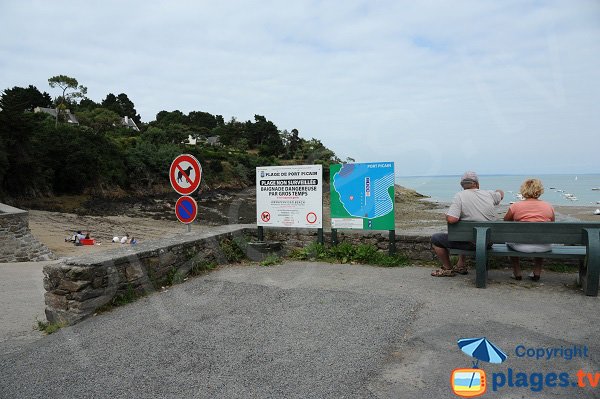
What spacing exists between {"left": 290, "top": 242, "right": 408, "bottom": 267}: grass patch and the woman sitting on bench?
173 cm

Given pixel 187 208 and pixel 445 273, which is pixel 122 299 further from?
pixel 445 273

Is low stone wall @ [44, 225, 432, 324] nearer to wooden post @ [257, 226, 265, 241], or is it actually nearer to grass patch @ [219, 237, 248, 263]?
grass patch @ [219, 237, 248, 263]

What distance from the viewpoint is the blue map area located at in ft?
22.3

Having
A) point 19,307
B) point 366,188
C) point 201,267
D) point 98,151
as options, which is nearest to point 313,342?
point 201,267

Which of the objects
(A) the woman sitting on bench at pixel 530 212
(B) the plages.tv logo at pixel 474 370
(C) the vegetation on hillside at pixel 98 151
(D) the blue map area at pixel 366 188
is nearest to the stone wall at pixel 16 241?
(C) the vegetation on hillside at pixel 98 151

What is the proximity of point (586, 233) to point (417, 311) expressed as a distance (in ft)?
7.56

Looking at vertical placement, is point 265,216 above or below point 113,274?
above

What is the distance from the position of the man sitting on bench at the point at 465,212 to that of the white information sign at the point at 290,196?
2.15 meters

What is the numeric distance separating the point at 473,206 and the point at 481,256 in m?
0.77

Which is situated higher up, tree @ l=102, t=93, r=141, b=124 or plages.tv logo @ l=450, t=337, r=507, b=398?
tree @ l=102, t=93, r=141, b=124

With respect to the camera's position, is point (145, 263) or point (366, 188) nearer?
point (145, 263)

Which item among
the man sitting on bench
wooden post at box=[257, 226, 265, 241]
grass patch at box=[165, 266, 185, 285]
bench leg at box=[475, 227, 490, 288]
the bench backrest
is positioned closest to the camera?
the bench backrest

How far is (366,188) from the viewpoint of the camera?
22.8 ft

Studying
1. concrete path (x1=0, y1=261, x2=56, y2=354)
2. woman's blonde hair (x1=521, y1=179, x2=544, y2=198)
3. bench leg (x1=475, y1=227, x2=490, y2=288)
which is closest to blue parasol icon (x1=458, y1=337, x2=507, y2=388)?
bench leg (x1=475, y1=227, x2=490, y2=288)
